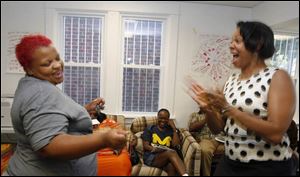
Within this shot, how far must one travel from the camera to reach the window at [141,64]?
2.39m

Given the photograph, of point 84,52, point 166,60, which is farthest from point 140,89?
point 84,52

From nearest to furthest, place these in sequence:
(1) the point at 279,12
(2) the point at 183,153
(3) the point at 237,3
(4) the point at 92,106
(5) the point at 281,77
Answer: (5) the point at 281,77 < (4) the point at 92,106 < (2) the point at 183,153 < (1) the point at 279,12 < (3) the point at 237,3

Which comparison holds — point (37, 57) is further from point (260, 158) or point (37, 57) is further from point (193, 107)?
point (193, 107)

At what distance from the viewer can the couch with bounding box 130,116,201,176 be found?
1.72ft

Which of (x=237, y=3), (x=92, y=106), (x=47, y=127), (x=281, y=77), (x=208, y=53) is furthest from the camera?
(x=208, y=53)

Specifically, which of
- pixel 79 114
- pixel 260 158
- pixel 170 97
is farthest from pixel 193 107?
pixel 79 114

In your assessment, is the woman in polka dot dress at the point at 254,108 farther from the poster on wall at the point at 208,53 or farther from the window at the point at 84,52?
the window at the point at 84,52

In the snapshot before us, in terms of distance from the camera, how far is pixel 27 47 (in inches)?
19.9

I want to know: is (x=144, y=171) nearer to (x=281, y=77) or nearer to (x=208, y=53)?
(x=281, y=77)

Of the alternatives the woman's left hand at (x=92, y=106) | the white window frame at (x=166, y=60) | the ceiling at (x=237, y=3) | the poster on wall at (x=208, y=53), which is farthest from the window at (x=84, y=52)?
the woman's left hand at (x=92, y=106)

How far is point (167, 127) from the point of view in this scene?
1.95 m

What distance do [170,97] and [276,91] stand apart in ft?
6.10

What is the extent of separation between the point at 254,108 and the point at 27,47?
0.56m

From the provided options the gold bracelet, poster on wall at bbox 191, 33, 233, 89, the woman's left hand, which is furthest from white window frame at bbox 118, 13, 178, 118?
the gold bracelet
